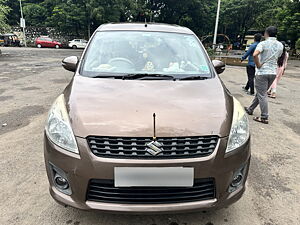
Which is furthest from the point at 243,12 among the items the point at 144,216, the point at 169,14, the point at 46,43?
the point at 144,216

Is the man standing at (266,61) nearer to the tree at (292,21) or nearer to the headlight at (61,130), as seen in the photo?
the headlight at (61,130)

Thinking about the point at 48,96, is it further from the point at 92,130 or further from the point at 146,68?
the point at 92,130

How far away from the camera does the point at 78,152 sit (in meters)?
1.84

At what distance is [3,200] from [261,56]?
4.80 m

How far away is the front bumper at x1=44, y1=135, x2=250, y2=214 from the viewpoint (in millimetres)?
1781

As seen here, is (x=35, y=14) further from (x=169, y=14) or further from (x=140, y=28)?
(x=140, y=28)

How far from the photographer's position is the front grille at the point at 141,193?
71.9 inches

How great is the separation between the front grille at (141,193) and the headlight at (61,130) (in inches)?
12.5

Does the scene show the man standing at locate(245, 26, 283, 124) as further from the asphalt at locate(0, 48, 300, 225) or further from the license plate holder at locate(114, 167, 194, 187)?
the license plate holder at locate(114, 167, 194, 187)

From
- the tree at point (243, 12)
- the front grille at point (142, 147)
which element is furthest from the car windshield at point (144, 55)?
the tree at point (243, 12)

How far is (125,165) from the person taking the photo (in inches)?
69.2

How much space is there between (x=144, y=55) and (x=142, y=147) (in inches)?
60.2

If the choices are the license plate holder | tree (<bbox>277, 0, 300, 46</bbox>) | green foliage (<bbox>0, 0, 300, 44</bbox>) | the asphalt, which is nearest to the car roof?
the asphalt

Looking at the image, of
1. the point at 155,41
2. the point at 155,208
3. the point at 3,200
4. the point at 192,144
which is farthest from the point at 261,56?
the point at 3,200
